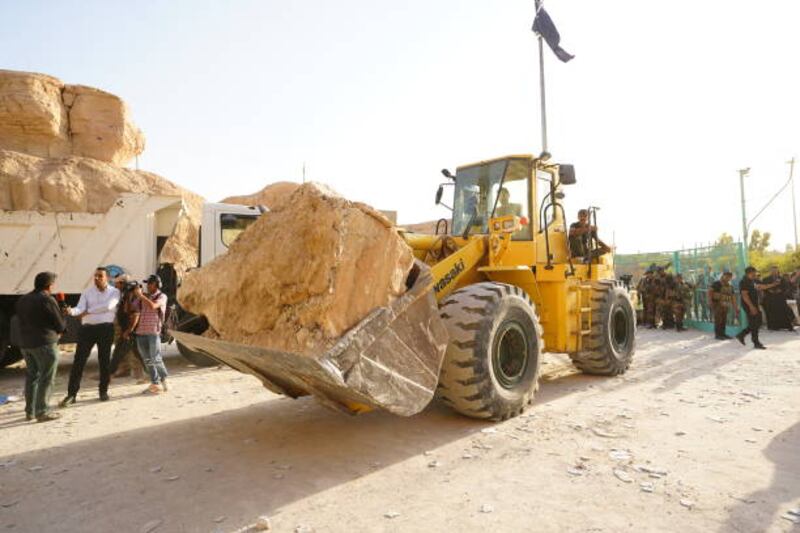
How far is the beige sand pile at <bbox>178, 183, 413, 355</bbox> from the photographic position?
10.6 feet

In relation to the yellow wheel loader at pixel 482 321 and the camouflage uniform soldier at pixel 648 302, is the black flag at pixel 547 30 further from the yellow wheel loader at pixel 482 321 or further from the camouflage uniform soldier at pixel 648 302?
the yellow wheel loader at pixel 482 321

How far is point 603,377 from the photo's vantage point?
679 cm

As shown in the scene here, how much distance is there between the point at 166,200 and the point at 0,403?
3.96 meters

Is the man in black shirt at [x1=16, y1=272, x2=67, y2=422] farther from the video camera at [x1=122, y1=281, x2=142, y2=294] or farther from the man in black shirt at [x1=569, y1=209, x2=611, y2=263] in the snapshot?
the man in black shirt at [x1=569, y1=209, x2=611, y2=263]

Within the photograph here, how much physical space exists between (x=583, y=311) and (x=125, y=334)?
6.17 m

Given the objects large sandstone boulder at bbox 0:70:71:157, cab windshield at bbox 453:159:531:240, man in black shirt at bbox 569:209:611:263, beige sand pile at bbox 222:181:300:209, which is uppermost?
large sandstone boulder at bbox 0:70:71:157

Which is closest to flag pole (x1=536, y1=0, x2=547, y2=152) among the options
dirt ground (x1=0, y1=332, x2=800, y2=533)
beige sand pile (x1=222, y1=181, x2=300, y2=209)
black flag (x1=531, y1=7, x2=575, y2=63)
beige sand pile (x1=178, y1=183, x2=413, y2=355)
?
black flag (x1=531, y1=7, x2=575, y2=63)

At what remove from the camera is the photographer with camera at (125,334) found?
6836 mm

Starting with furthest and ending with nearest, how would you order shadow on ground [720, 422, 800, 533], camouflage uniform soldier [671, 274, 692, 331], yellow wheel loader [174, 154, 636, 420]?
camouflage uniform soldier [671, 274, 692, 331], yellow wheel loader [174, 154, 636, 420], shadow on ground [720, 422, 800, 533]

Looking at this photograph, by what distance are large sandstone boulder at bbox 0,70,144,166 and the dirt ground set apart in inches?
830

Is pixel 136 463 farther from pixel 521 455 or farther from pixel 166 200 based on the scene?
pixel 166 200

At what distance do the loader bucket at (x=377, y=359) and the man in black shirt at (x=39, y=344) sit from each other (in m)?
2.34

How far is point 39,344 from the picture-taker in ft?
17.1

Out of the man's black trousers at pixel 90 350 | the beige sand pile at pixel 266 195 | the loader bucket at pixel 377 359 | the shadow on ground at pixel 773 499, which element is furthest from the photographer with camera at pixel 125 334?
the beige sand pile at pixel 266 195
